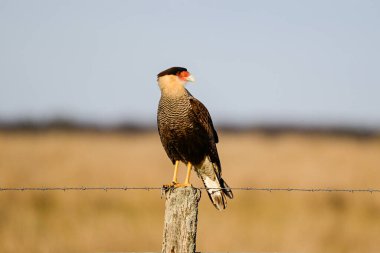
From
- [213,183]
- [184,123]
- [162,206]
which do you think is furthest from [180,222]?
[162,206]

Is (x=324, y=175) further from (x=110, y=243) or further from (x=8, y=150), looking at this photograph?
(x=8, y=150)

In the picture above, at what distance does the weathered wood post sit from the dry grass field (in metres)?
4.45

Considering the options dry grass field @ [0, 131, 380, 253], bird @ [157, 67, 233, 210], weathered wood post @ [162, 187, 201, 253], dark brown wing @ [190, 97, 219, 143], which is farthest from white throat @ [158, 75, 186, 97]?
dry grass field @ [0, 131, 380, 253]

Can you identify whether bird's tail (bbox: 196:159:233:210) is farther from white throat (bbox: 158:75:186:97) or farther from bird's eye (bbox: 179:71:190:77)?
bird's eye (bbox: 179:71:190:77)

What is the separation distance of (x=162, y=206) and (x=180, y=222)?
699 cm

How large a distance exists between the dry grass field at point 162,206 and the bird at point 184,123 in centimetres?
293

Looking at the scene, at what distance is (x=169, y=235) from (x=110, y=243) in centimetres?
523

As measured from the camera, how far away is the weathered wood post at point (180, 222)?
4.59 metres

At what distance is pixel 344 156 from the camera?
16156 millimetres

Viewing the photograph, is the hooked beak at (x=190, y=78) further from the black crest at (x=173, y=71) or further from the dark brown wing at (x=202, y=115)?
the dark brown wing at (x=202, y=115)

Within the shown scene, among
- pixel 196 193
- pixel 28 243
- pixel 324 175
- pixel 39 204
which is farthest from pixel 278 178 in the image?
pixel 196 193

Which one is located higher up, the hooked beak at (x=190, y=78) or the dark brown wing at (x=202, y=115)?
the hooked beak at (x=190, y=78)

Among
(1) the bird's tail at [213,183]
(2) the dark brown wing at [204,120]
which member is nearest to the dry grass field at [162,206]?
(1) the bird's tail at [213,183]

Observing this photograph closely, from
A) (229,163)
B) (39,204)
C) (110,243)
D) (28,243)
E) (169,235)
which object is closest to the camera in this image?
(169,235)
